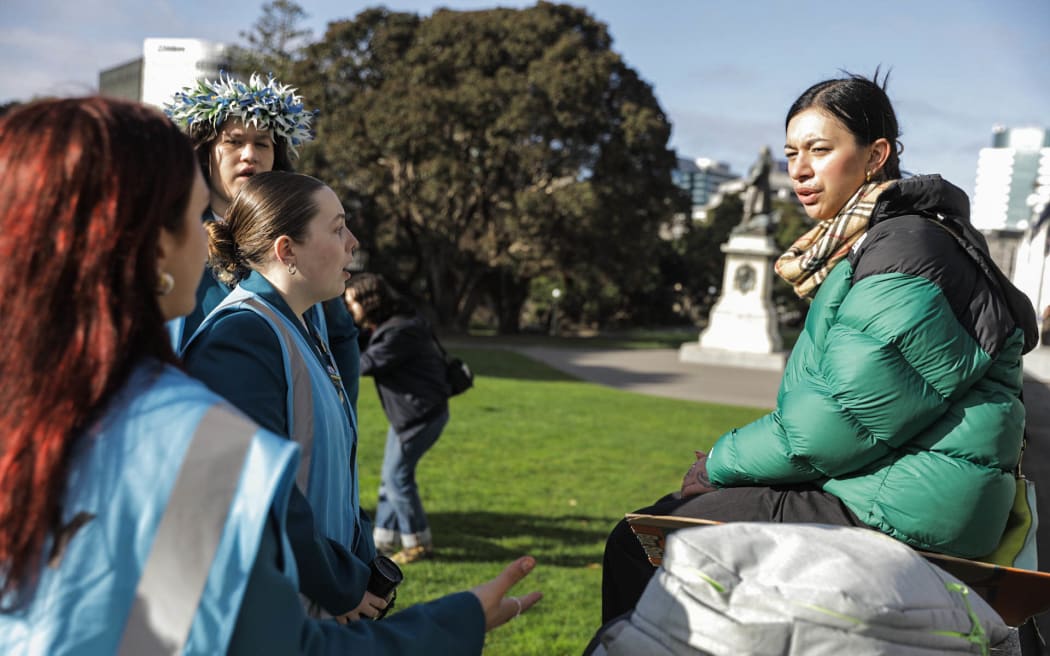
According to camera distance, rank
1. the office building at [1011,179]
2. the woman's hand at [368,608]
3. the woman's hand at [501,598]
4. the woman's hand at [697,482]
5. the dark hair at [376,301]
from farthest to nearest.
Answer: the office building at [1011,179] < the dark hair at [376,301] < the woman's hand at [697,482] < the woman's hand at [368,608] < the woman's hand at [501,598]

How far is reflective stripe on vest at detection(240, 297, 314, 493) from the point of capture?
6.55 feet

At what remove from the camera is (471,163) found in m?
29.3

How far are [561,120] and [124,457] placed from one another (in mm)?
27783

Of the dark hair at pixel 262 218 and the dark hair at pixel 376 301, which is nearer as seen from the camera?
the dark hair at pixel 262 218

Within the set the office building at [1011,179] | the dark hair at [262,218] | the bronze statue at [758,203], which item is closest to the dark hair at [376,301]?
the dark hair at [262,218]

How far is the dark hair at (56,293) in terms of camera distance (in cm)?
125

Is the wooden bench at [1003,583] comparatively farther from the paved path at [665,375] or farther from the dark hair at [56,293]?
the paved path at [665,375]

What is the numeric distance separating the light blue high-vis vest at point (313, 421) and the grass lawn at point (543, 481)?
255 centimetres

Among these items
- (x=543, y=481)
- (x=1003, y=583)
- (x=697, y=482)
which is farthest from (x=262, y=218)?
(x=543, y=481)

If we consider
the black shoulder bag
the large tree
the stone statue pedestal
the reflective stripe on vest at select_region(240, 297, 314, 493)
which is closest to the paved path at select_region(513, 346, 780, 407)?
the stone statue pedestal

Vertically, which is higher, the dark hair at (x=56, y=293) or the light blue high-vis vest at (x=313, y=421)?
the dark hair at (x=56, y=293)

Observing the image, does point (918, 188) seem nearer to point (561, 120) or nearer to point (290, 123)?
point (290, 123)

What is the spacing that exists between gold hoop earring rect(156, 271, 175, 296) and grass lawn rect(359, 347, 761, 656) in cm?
338

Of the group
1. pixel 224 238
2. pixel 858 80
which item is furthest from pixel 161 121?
pixel 858 80
